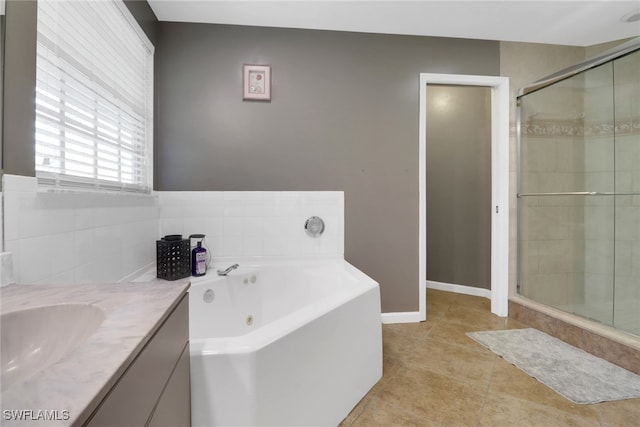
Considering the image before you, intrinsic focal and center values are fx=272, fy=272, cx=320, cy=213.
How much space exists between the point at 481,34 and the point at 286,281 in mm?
2415

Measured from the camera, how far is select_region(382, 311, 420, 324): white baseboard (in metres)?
2.16

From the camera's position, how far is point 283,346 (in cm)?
95

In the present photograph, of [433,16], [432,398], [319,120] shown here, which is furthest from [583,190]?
[319,120]

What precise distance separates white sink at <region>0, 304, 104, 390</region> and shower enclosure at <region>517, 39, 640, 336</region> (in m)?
2.68

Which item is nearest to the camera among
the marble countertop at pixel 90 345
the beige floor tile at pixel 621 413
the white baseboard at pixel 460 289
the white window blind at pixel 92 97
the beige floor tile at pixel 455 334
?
the marble countertop at pixel 90 345

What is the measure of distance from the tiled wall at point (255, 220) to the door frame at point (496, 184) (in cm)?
67

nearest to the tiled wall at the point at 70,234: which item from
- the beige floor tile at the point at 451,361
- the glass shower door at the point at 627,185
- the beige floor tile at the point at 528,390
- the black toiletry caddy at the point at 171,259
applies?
the black toiletry caddy at the point at 171,259

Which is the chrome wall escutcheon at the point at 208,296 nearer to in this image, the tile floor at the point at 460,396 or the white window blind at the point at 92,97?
the white window blind at the point at 92,97

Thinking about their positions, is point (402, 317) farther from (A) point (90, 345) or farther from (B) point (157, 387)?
(A) point (90, 345)

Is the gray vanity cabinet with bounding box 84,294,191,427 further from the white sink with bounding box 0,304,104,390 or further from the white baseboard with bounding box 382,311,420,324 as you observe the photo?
the white baseboard with bounding box 382,311,420,324

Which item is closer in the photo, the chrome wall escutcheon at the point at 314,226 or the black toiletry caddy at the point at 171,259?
the black toiletry caddy at the point at 171,259

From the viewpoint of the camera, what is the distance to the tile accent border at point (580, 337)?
4.91 ft

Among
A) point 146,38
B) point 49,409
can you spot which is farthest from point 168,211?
point 49,409

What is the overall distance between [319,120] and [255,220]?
91 centimetres
